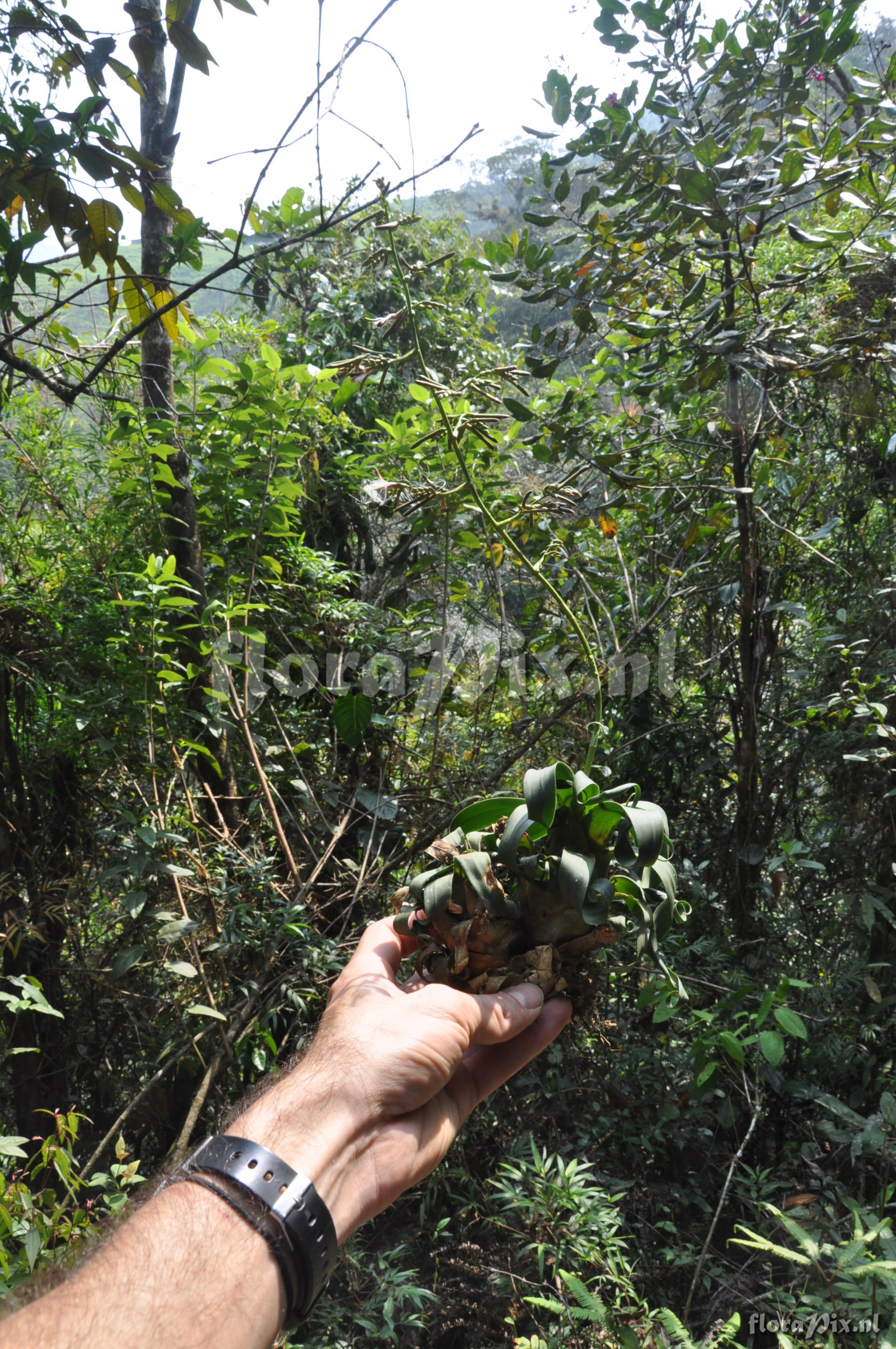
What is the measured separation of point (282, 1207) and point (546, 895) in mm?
508

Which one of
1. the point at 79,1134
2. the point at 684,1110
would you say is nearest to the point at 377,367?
the point at 684,1110

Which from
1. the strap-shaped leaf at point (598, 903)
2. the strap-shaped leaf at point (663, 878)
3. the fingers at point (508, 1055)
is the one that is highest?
the strap-shaped leaf at point (598, 903)

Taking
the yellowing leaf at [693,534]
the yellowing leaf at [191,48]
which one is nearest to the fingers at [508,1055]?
the yellowing leaf at [693,534]

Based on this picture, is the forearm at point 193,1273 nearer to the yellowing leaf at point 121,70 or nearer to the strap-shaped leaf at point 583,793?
the strap-shaped leaf at point 583,793

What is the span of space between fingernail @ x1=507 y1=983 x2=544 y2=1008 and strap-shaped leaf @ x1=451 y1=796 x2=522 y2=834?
25cm

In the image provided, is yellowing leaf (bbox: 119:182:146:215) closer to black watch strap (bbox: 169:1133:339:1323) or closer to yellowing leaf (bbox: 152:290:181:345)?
yellowing leaf (bbox: 152:290:181:345)

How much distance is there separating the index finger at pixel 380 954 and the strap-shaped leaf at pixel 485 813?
0.63ft

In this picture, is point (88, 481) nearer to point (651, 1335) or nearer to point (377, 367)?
point (377, 367)

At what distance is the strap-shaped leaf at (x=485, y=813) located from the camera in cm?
120

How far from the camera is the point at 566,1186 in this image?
1516 millimetres

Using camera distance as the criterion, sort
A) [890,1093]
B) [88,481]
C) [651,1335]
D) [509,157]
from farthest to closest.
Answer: [509,157]
[88,481]
[890,1093]
[651,1335]

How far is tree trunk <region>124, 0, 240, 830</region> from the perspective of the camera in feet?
5.84

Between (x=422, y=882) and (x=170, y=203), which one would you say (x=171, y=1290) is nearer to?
(x=422, y=882)

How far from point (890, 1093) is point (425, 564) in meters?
1.70
